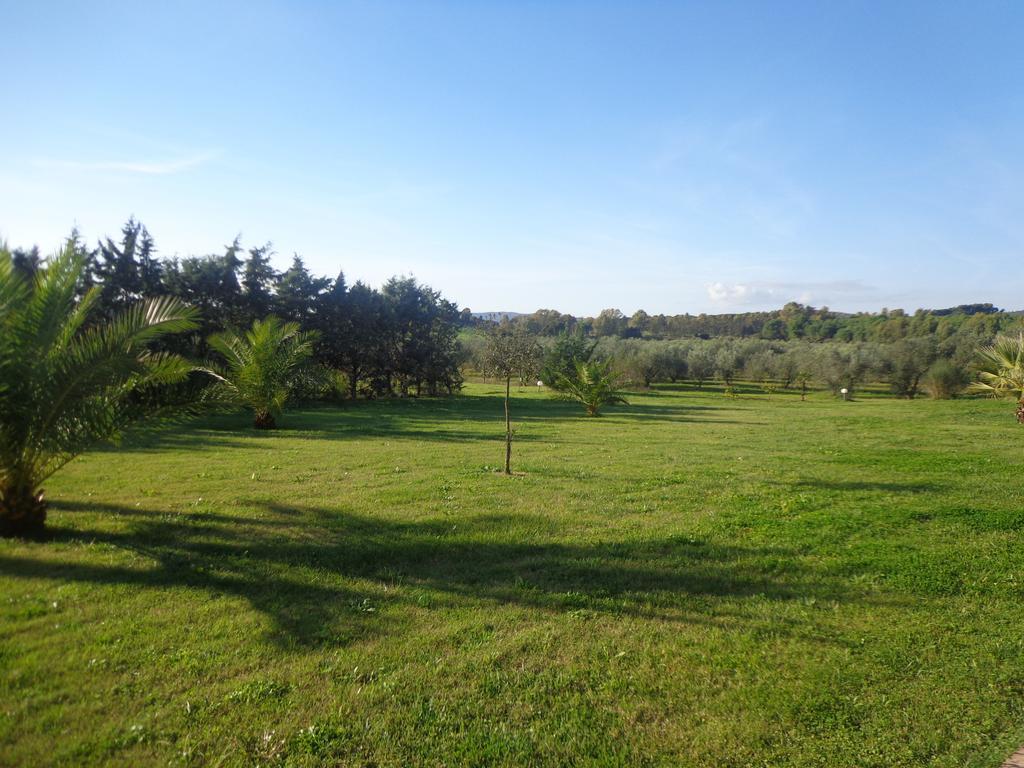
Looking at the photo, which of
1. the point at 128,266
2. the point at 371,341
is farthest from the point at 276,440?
the point at 371,341

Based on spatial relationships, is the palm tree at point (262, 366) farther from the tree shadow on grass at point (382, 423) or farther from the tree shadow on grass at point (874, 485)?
the tree shadow on grass at point (874, 485)

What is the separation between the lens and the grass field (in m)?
3.31

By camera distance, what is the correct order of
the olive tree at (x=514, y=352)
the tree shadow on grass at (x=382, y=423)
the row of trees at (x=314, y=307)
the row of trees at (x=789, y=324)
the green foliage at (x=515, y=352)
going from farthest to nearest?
1. the row of trees at (x=789, y=324)
2. the green foliage at (x=515, y=352)
3. the olive tree at (x=514, y=352)
4. the row of trees at (x=314, y=307)
5. the tree shadow on grass at (x=382, y=423)

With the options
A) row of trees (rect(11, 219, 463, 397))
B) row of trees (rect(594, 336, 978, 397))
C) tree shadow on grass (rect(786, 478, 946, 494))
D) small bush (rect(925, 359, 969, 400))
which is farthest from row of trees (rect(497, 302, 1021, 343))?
tree shadow on grass (rect(786, 478, 946, 494))

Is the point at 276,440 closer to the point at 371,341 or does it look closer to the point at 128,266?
the point at 128,266

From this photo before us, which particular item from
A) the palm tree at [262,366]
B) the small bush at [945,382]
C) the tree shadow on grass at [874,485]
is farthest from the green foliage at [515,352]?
the small bush at [945,382]

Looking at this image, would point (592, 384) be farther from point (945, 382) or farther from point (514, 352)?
point (945, 382)

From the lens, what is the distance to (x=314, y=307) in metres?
32.2

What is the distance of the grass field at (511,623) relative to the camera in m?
3.31

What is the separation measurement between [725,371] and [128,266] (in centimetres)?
6327

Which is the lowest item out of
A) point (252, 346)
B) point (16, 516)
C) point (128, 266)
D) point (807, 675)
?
point (807, 675)

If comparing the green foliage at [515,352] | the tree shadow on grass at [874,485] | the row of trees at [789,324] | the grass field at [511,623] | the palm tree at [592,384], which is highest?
the row of trees at [789,324]

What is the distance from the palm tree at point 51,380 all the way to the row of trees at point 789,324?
6957 cm

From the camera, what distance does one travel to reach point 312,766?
3039mm
